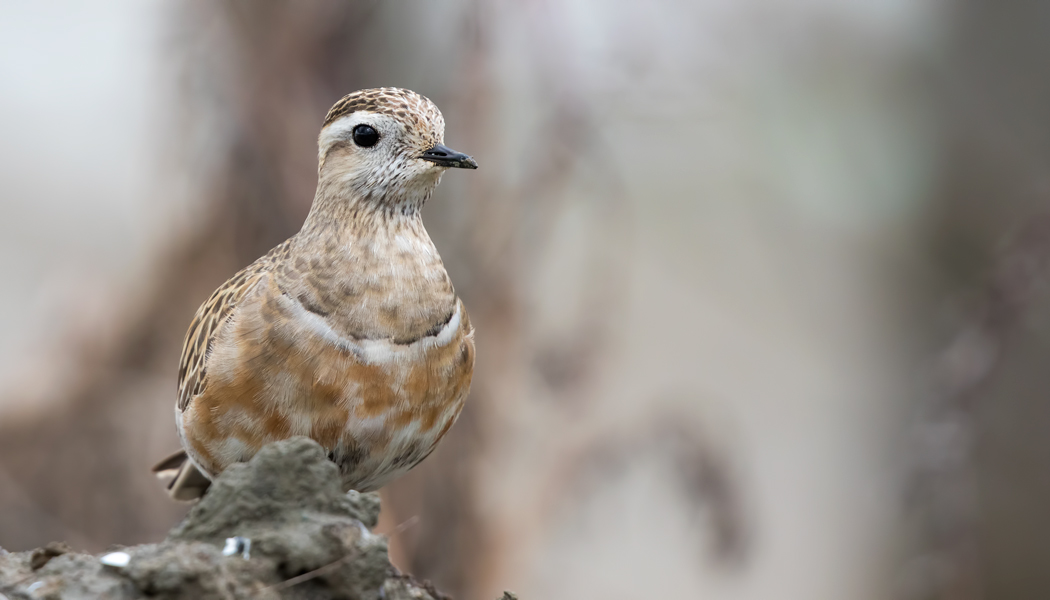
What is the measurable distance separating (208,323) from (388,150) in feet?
1.94

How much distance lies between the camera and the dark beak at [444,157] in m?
2.01

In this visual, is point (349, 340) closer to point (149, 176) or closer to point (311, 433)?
point (311, 433)

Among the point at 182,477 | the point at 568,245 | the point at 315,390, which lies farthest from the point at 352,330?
the point at 568,245

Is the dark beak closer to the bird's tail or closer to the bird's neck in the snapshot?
the bird's neck

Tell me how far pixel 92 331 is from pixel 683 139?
14.9ft

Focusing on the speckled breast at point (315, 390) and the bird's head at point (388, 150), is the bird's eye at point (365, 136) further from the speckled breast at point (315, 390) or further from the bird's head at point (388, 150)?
the speckled breast at point (315, 390)

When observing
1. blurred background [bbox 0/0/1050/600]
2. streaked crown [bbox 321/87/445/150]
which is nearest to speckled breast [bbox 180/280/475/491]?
streaked crown [bbox 321/87/445/150]

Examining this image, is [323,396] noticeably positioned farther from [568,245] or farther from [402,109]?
[568,245]

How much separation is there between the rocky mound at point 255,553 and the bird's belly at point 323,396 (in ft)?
0.99

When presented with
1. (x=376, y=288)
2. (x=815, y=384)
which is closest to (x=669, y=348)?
(x=815, y=384)

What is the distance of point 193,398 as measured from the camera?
6.66 ft

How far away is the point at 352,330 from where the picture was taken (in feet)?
6.19

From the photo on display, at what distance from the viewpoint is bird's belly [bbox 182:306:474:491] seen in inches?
73.6

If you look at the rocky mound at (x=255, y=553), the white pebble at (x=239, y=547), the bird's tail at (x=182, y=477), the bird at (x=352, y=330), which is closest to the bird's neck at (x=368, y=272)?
the bird at (x=352, y=330)
